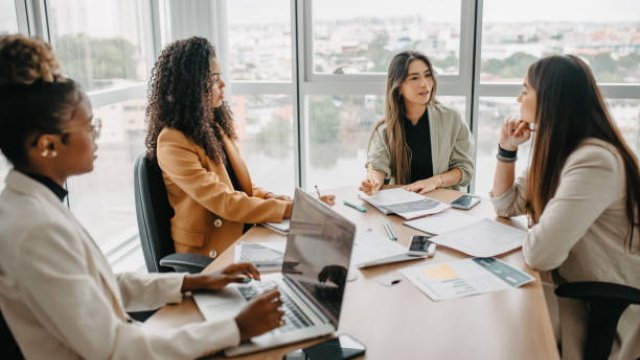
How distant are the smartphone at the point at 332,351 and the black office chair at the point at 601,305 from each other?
69 centimetres

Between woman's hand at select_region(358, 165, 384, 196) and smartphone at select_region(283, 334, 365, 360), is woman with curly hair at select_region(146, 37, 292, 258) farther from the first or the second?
smartphone at select_region(283, 334, 365, 360)

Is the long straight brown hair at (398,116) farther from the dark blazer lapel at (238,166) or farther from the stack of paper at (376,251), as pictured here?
the stack of paper at (376,251)

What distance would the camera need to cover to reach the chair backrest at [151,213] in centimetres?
197

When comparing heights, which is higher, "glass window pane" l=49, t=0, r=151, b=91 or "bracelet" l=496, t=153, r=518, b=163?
"glass window pane" l=49, t=0, r=151, b=91

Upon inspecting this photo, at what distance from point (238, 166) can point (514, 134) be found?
3.69 feet

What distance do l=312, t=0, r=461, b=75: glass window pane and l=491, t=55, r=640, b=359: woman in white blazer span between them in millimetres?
1750

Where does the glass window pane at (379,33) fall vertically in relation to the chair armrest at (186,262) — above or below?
above

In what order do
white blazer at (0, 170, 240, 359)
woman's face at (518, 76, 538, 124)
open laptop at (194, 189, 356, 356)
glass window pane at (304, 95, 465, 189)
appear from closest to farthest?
white blazer at (0, 170, 240, 359) < open laptop at (194, 189, 356, 356) < woman's face at (518, 76, 538, 124) < glass window pane at (304, 95, 465, 189)

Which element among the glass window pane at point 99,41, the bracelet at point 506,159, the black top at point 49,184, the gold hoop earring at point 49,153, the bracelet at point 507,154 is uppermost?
the glass window pane at point 99,41

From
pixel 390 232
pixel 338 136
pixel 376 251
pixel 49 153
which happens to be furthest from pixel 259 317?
pixel 338 136

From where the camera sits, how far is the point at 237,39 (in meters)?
3.86

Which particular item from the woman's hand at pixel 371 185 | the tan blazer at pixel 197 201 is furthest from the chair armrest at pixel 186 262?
the woman's hand at pixel 371 185

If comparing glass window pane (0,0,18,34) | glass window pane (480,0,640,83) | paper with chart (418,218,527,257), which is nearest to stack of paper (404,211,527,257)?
paper with chart (418,218,527,257)

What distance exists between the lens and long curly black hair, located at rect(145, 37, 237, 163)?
86.7 inches
